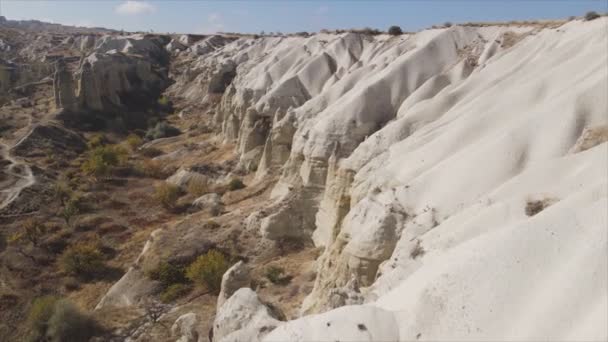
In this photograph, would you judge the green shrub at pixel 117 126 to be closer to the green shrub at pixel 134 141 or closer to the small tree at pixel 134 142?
the green shrub at pixel 134 141

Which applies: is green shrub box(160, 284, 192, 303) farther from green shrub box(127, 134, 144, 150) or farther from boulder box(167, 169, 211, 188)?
green shrub box(127, 134, 144, 150)

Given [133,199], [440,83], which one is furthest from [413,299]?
[133,199]

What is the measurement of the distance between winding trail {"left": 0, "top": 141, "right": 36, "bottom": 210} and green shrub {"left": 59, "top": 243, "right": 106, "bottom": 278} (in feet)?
29.2

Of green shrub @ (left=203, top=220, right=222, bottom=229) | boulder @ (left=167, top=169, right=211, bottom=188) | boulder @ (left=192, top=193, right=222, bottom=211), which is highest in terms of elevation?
boulder @ (left=167, top=169, right=211, bottom=188)

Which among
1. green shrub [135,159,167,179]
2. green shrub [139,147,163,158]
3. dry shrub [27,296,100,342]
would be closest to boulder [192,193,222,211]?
green shrub [135,159,167,179]

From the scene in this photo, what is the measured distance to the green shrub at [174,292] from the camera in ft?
61.7

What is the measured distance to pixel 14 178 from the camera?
31.9 meters

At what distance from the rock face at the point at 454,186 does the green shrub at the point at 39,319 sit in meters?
9.71

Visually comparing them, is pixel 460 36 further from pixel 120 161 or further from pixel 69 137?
pixel 69 137

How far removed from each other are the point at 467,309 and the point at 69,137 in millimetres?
42340

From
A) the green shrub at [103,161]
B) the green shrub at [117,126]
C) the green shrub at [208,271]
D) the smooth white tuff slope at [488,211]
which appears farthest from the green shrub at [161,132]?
the green shrub at [208,271]

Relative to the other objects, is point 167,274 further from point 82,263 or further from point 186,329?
point 82,263

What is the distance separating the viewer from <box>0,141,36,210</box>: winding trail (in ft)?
96.8

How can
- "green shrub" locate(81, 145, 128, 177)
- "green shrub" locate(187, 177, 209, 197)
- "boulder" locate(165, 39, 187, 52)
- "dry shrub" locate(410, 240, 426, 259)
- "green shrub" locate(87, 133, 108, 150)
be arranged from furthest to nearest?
"boulder" locate(165, 39, 187, 52)
"green shrub" locate(87, 133, 108, 150)
"green shrub" locate(81, 145, 128, 177)
"green shrub" locate(187, 177, 209, 197)
"dry shrub" locate(410, 240, 426, 259)
